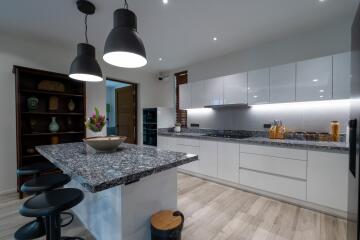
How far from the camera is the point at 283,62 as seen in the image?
9.50 feet

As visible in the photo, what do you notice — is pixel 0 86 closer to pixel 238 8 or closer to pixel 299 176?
pixel 238 8

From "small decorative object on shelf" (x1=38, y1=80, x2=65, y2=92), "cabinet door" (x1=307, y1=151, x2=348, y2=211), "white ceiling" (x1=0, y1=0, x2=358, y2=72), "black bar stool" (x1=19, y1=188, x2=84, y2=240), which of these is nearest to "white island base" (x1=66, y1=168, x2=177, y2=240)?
"black bar stool" (x1=19, y1=188, x2=84, y2=240)

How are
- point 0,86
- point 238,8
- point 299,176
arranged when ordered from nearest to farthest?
1. point 238,8
2. point 299,176
3. point 0,86

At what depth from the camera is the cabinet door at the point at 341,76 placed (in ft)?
7.00

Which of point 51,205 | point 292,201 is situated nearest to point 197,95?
point 292,201

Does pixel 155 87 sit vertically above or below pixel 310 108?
above

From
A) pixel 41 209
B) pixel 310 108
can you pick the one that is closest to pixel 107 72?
pixel 41 209

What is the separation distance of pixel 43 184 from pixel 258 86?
3143mm

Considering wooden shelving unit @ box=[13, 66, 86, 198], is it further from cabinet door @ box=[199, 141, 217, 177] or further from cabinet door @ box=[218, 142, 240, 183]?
cabinet door @ box=[218, 142, 240, 183]

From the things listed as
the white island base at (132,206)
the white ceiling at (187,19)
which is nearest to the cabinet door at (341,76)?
the white ceiling at (187,19)

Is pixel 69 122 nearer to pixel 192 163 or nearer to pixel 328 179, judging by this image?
pixel 192 163

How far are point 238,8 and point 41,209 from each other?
8.85 feet

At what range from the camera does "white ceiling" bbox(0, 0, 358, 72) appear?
2.00 m

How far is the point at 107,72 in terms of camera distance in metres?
3.85
